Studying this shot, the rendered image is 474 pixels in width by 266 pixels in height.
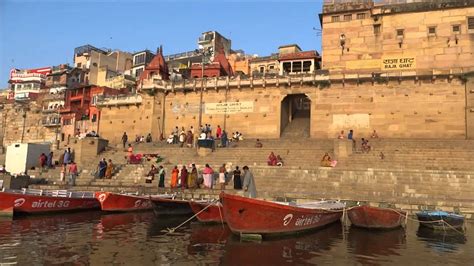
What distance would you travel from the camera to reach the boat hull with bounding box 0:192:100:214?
14492 millimetres

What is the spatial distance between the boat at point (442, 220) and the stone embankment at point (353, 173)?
7.75 feet

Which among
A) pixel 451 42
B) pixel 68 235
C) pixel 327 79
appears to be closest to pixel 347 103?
pixel 327 79

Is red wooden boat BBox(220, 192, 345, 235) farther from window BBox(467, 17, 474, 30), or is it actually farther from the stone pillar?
window BBox(467, 17, 474, 30)

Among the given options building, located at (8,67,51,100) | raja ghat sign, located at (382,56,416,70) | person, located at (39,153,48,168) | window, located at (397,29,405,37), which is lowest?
person, located at (39,153,48,168)

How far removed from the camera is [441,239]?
1213 cm

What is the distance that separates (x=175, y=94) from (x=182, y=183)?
62.6 ft

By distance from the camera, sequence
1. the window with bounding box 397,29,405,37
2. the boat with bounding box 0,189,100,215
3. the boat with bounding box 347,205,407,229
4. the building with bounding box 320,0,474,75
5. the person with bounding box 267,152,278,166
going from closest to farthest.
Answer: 1. the boat with bounding box 347,205,407,229
2. the boat with bounding box 0,189,100,215
3. the person with bounding box 267,152,278,166
4. the building with bounding box 320,0,474,75
5. the window with bounding box 397,29,405,37

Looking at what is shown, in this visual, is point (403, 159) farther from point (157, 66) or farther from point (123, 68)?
point (123, 68)

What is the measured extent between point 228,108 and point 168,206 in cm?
2075

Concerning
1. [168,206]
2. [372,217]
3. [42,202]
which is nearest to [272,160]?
[168,206]

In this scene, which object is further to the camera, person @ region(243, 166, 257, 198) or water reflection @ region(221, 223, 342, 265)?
person @ region(243, 166, 257, 198)

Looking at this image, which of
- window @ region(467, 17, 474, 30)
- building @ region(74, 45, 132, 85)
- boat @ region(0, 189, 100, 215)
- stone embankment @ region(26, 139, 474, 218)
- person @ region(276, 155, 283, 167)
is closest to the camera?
boat @ region(0, 189, 100, 215)

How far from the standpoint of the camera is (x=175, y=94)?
37.4 metres

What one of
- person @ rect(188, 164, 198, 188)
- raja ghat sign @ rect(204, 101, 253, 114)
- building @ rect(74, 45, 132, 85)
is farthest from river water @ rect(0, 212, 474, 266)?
building @ rect(74, 45, 132, 85)
